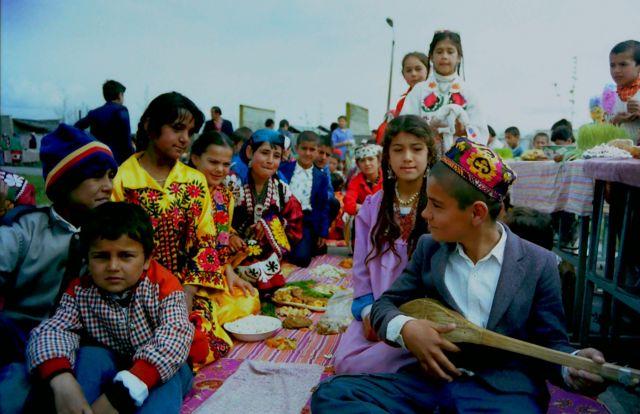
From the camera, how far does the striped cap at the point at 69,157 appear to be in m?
2.12

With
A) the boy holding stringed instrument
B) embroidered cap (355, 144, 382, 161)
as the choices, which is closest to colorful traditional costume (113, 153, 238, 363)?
the boy holding stringed instrument

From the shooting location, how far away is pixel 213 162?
3.49 meters

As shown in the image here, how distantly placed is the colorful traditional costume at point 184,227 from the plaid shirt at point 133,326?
0.66m

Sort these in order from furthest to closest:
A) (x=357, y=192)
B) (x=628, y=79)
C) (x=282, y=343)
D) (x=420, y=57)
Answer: (x=357, y=192), (x=420, y=57), (x=628, y=79), (x=282, y=343)

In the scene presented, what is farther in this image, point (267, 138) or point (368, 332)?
point (267, 138)

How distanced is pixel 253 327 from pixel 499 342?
6.85 feet

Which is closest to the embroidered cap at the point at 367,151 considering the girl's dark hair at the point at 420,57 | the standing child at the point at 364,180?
the standing child at the point at 364,180

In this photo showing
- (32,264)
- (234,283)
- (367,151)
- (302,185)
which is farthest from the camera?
(302,185)

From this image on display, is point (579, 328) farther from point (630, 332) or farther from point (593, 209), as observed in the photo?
point (593, 209)

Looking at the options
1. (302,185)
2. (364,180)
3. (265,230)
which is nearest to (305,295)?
(265,230)

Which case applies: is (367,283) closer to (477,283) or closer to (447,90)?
(477,283)

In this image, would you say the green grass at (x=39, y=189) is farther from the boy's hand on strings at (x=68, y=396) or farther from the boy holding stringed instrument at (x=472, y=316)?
the boy holding stringed instrument at (x=472, y=316)

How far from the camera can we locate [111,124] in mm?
6121

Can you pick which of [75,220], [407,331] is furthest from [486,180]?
[75,220]
